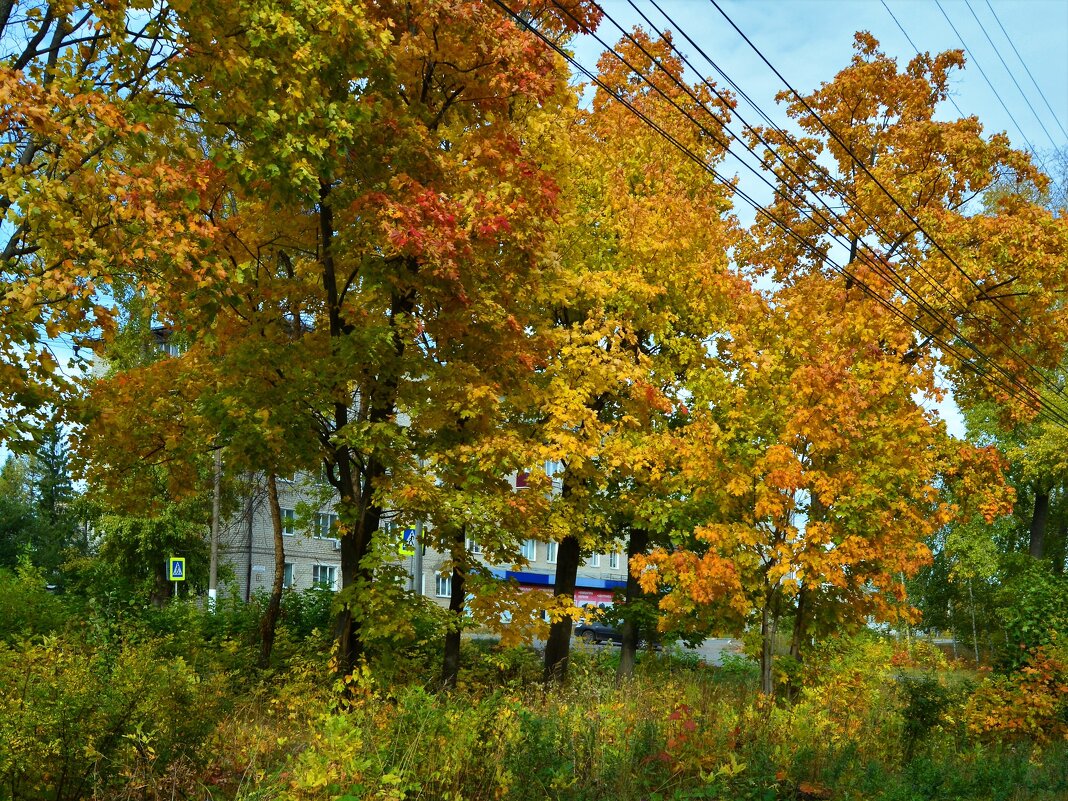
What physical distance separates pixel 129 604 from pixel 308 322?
6528mm

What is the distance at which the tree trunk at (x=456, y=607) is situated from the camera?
12.7 metres

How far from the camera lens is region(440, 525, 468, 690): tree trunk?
501 inches

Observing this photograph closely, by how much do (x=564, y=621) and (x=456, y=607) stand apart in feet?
13.8

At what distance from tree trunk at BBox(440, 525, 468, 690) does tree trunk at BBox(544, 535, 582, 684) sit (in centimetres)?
304

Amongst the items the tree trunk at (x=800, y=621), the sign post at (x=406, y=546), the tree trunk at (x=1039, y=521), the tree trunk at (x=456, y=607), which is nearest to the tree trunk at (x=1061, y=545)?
the tree trunk at (x=1039, y=521)

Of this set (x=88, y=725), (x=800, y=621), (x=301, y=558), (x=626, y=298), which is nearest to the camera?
(x=88, y=725)

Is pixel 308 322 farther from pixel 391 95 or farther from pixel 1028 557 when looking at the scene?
pixel 1028 557

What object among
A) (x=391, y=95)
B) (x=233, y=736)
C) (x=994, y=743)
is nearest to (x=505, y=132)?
(x=391, y=95)

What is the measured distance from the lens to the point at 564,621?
17.8m

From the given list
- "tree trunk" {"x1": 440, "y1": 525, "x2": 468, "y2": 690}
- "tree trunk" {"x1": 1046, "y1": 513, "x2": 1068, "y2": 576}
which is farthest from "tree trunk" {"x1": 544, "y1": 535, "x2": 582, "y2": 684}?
"tree trunk" {"x1": 1046, "y1": 513, "x2": 1068, "y2": 576}

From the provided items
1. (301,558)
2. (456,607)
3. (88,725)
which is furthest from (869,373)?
(301,558)

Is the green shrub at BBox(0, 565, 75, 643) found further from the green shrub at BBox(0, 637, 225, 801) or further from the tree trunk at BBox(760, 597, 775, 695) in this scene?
the tree trunk at BBox(760, 597, 775, 695)

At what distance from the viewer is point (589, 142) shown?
19.2 m

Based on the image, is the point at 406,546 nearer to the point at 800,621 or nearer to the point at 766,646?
the point at 766,646
